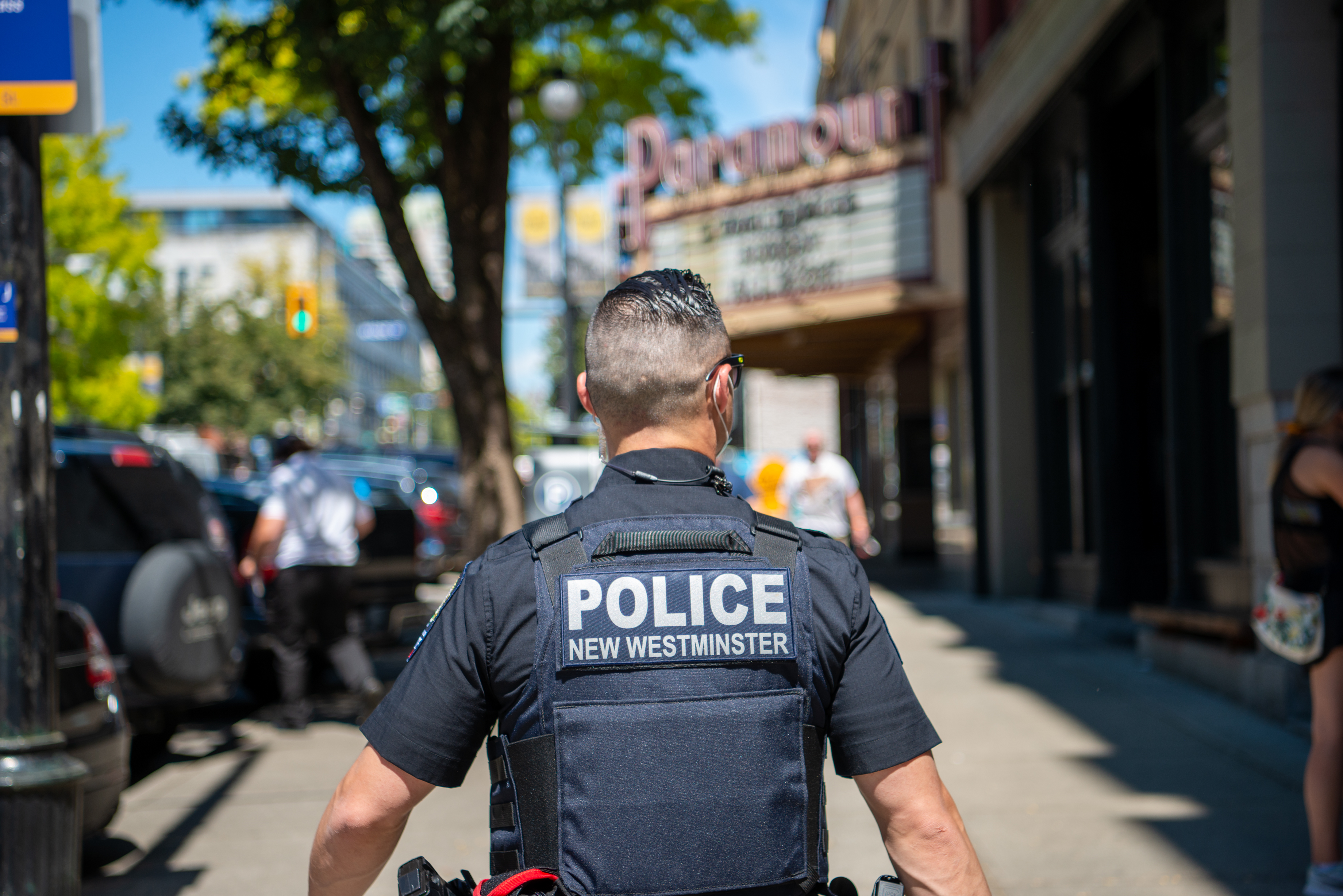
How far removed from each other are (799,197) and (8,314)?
13.8 m

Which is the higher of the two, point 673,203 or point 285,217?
point 285,217

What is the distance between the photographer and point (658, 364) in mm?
2006

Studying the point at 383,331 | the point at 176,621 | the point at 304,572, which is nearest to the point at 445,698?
the point at 176,621

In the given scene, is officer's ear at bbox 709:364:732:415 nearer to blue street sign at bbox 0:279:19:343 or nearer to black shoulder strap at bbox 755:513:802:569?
black shoulder strap at bbox 755:513:802:569

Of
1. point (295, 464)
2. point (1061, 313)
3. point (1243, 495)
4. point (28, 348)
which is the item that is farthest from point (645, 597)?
point (1061, 313)

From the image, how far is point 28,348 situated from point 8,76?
79cm

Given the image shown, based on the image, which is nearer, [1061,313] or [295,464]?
[295,464]

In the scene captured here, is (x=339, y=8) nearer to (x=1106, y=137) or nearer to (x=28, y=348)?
(x=1106, y=137)

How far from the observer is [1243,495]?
821cm

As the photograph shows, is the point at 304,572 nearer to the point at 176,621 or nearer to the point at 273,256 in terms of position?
the point at 176,621

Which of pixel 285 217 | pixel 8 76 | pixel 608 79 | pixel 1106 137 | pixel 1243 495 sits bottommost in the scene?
pixel 1243 495

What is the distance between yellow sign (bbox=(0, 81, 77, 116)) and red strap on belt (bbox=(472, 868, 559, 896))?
2880 mm

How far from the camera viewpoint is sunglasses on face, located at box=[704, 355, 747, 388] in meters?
2.04

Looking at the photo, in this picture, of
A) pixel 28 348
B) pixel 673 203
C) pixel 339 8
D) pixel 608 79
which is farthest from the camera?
pixel 608 79
